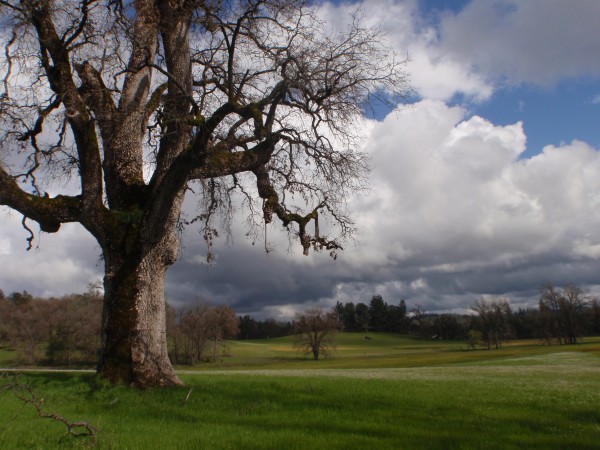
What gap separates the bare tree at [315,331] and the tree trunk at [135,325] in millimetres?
79328

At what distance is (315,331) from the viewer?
89000 mm

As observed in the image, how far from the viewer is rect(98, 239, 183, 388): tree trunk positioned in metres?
10.9

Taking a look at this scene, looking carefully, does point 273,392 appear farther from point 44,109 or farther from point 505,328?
point 505,328

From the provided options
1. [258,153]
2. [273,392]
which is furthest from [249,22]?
[273,392]

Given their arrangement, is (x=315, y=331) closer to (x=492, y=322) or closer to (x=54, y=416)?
(x=492, y=322)

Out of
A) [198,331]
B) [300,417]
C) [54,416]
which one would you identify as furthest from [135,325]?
[198,331]

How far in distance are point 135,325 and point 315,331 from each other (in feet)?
263

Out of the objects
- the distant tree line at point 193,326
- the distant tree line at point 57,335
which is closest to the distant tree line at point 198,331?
the distant tree line at point 193,326

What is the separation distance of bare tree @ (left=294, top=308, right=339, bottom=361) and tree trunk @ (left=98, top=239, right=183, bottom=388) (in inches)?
3123

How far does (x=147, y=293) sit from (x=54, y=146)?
5.71 meters

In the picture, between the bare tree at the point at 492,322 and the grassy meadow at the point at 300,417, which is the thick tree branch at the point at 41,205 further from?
the bare tree at the point at 492,322

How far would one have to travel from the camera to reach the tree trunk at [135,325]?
10.9m

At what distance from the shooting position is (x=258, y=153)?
1285 cm

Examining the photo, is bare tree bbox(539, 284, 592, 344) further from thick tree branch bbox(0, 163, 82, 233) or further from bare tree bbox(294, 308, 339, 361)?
thick tree branch bbox(0, 163, 82, 233)
